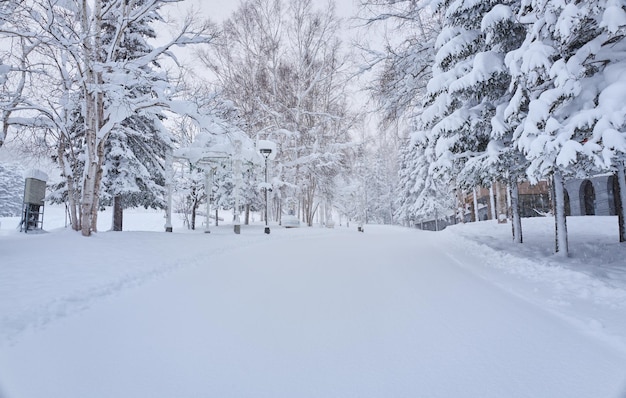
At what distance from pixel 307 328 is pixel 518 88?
5.18m

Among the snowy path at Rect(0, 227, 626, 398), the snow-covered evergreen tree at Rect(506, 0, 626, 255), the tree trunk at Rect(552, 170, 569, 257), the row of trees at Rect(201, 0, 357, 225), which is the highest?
the row of trees at Rect(201, 0, 357, 225)

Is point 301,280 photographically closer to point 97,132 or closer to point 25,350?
point 25,350

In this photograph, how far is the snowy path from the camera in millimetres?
2404

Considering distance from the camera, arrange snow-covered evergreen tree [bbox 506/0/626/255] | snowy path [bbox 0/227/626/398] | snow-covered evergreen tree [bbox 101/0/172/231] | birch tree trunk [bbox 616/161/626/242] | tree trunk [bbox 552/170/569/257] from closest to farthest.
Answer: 1. snowy path [bbox 0/227/626/398]
2. snow-covered evergreen tree [bbox 506/0/626/255]
3. tree trunk [bbox 552/170/569/257]
4. birch tree trunk [bbox 616/161/626/242]
5. snow-covered evergreen tree [bbox 101/0/172/231]

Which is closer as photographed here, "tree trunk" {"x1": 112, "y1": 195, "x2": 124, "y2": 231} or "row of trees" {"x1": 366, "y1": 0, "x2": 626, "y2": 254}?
"row of trees" {"x1": 366, "y1": 0, "x2": 626, "y2": 254}

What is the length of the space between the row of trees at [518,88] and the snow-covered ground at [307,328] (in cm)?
191

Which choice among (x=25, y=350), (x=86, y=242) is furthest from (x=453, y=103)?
(x=86, y=242)

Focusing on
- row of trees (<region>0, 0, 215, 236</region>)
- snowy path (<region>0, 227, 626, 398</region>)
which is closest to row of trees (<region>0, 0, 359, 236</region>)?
row of trees (<region>0, 0, 215, 236</region>)

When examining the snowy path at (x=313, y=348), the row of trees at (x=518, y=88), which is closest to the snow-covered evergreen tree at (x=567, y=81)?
the row of trees at (x=518, y=88)

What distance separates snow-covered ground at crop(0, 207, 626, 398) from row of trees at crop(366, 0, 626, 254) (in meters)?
1.91

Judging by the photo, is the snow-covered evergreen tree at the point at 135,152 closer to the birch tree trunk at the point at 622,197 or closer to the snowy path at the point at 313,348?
the snowy path at the point at 313,348

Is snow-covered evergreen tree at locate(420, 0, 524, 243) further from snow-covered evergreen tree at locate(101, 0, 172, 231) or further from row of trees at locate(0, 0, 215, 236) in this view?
snow-covered evergreen tree at locate(101, 0, 172, 231)

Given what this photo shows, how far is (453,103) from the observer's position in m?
7.40

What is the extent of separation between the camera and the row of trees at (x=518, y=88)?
470 cm
